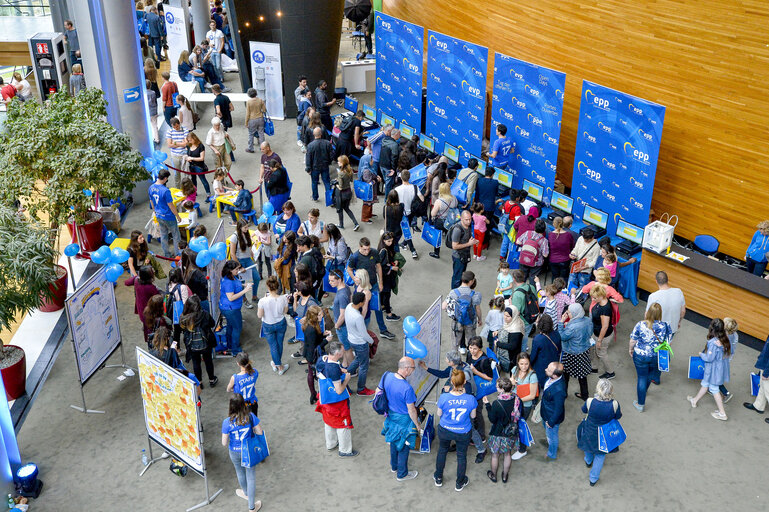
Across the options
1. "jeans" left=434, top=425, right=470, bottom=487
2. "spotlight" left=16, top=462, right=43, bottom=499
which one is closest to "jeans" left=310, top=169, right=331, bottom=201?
"jeans" left=434, top=425, right=470, bottom=487

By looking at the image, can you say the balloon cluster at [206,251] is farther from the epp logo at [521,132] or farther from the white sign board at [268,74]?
the white sign board at [268,74]

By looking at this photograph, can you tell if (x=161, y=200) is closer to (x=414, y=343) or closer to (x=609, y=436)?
(x=414, y=343)

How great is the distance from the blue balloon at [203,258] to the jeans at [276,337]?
3.44 ft

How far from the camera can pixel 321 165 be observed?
12.9 m

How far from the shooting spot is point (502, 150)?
1207 cm

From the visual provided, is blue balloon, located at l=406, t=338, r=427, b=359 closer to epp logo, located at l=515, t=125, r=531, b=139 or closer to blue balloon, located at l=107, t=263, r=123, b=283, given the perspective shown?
blue balloon, located at l=107, t=263, r=123, b=283

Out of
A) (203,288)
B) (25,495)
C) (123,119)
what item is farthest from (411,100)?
(25,495)

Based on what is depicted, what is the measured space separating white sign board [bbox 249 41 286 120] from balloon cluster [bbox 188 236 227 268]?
26.3ft

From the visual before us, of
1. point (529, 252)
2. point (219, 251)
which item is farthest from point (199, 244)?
point (529, 252)

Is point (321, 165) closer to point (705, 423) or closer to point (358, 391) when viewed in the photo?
point (358, 391)

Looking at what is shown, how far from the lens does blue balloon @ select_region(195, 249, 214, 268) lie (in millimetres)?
8867

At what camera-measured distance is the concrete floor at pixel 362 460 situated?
733 cm

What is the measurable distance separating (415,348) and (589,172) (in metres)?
4.93

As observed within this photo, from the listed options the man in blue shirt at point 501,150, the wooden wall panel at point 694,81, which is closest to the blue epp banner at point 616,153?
the wooden wall panel at point 694,81
